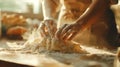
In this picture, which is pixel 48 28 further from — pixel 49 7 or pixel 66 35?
pixel 49 7

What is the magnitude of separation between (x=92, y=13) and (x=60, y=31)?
0.15 meters

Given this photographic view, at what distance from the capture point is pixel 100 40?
132 centimetres

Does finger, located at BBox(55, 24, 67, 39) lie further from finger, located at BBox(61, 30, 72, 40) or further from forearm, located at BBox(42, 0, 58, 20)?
forearm, located at BBox(42, 0, 58, 20)

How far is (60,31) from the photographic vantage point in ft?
3.44

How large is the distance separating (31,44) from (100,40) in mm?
371

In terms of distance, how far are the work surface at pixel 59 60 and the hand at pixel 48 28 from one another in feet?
0.33

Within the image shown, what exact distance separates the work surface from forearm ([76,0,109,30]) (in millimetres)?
131

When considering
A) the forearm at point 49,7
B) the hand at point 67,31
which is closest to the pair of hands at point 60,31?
the hand at point 67,31

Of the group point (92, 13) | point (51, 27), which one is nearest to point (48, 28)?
point (51, 27)

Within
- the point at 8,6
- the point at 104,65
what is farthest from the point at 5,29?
the point at 104,65

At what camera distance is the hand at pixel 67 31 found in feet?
3.44

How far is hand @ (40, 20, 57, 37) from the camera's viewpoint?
111 centimetres

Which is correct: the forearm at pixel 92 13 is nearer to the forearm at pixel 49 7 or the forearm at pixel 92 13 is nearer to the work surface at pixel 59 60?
the work surface at pixel 59 60

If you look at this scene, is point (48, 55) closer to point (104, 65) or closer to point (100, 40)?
point (104, 65)
